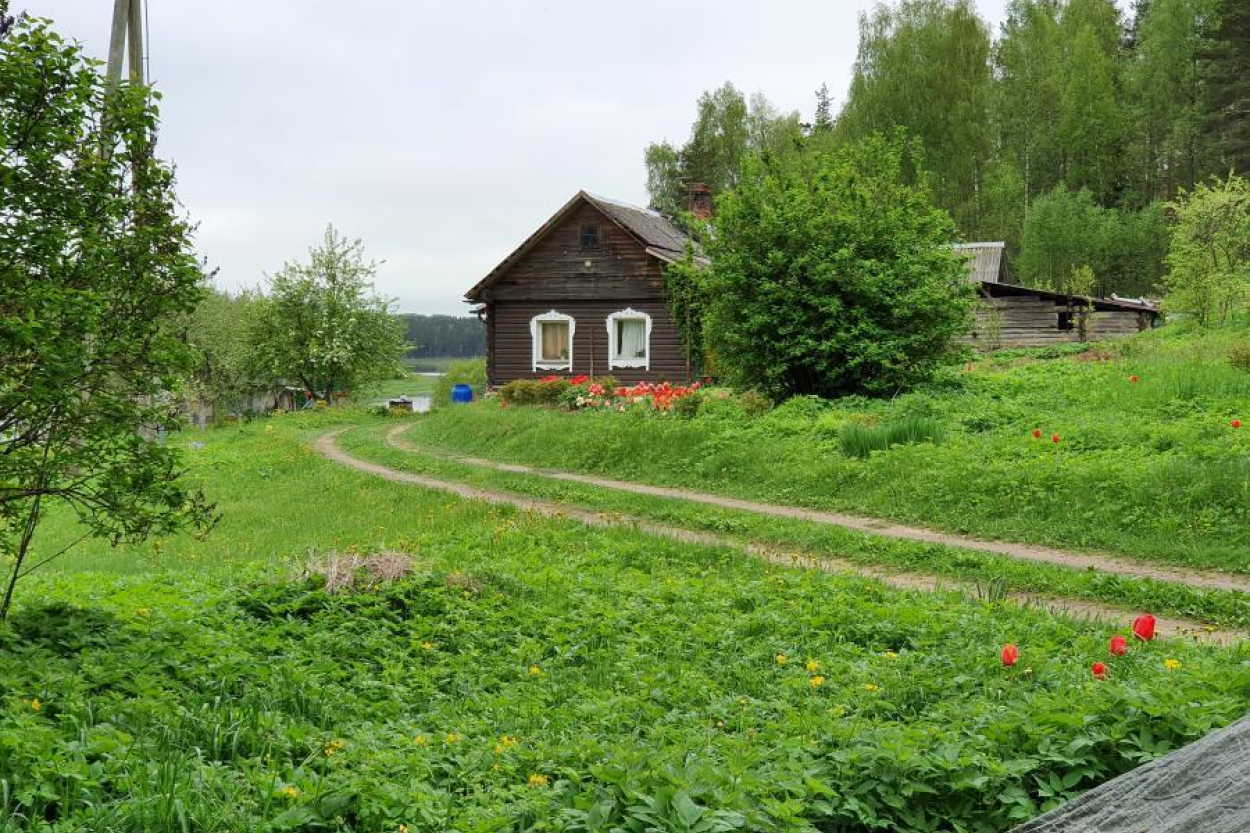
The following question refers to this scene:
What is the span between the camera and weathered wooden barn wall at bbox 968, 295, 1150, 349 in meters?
31.7

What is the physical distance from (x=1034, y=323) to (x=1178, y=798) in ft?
105

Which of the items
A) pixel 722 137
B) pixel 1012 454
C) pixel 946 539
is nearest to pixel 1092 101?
pixel 722 137

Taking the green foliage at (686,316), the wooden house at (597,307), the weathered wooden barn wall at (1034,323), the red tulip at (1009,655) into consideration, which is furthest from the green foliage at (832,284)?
the weathered wooden barn wall at (1034,323)

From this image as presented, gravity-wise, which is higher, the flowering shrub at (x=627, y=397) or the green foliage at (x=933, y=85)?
the green foliage at (x=933, y=85)

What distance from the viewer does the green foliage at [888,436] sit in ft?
42.8

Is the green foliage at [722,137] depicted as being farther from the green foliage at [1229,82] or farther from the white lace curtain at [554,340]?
the white lace curtain at [554,340]

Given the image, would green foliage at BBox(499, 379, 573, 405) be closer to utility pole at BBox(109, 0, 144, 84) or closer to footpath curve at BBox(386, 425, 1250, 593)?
footpath curve at BBox(386, 425, 1250, 593)

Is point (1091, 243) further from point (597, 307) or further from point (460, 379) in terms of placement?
point (460, 379)

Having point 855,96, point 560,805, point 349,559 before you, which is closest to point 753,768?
point 560,805

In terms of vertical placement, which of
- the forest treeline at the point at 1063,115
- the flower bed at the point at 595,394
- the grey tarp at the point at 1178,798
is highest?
the forest treeline at the point at 1063,115

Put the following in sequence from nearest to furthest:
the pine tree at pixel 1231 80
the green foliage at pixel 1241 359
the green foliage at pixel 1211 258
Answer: the green foliage at pixel 1241 359 → the green foliage at pixel 1211 258 → the pine tree at pixel 1231 80

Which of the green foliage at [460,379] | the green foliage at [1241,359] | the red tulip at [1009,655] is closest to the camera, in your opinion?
the red tulip at [1009,655]

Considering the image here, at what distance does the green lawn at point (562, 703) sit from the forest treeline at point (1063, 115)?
41.5 meters

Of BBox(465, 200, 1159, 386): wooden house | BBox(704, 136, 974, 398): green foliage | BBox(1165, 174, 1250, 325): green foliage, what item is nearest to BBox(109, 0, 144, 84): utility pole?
BBox(704, 136, 974, 398): green foliage
